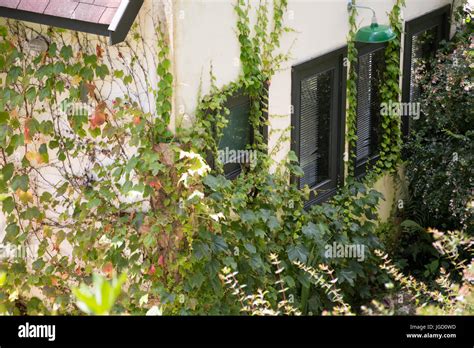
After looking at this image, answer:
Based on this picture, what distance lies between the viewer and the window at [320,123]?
30.0 ft

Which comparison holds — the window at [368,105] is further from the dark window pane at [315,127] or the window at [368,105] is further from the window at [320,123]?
the dark window pane at [315,127]

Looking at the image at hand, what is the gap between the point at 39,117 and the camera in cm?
790

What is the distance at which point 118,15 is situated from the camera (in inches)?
259

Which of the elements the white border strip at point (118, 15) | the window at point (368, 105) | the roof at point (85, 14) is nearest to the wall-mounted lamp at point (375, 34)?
the window at point (368, 105)

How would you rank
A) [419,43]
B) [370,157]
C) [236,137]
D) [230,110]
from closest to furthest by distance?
1. [230,110]
2. [236,137]
3. [370,157]
4. [419,43]

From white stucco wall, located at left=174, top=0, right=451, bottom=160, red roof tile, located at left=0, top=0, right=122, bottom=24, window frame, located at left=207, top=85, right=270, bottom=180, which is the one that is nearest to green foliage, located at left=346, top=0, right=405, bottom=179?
white stucco wall, located at left=174, top=0, right=451, bottom=160

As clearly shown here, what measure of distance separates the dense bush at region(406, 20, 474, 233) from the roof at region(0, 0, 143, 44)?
4.68 meters

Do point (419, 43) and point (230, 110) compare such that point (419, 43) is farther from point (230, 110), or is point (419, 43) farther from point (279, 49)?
point (230, 110)

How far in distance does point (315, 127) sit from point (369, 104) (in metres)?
1.25

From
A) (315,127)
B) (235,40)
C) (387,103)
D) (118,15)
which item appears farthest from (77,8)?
(387,103)

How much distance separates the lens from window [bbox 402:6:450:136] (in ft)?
35.6

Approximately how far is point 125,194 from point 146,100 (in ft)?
2.71
